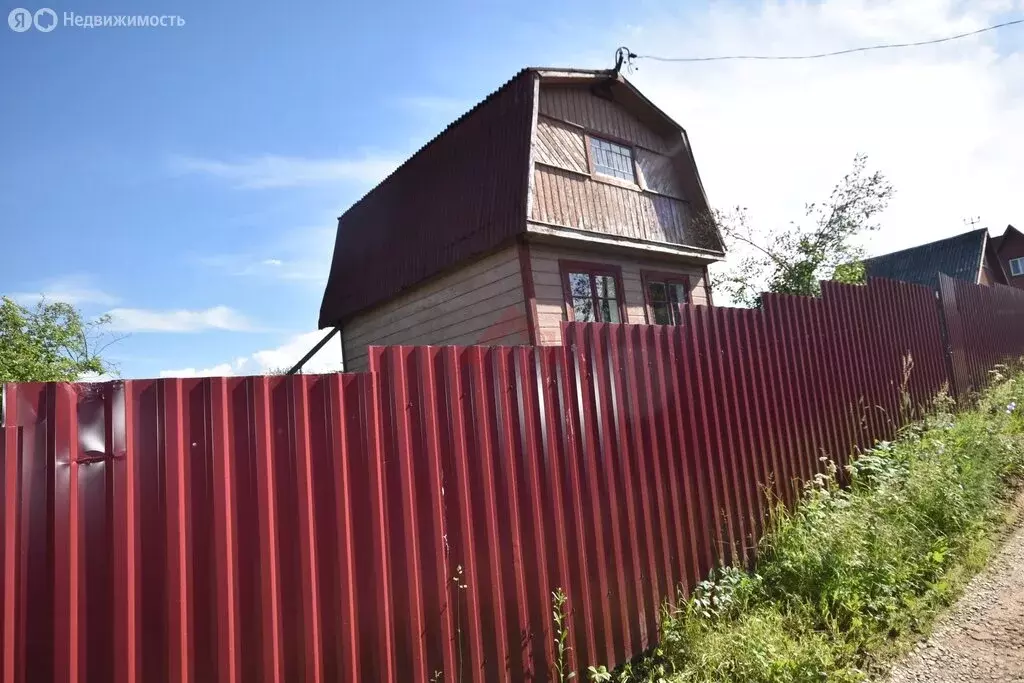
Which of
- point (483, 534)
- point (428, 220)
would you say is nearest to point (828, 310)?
point (483, 534)

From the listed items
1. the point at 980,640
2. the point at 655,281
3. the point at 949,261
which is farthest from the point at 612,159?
the point at 949,261

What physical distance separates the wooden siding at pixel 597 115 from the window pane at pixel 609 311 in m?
3.57

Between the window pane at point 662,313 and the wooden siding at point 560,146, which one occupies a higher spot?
the wooden siding at point 560,146

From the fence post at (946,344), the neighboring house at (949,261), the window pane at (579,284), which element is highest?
the neighboring house at (949,261)

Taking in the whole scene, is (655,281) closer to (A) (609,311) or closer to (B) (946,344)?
(A) (609,311)

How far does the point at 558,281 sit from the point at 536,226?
3.58 ft

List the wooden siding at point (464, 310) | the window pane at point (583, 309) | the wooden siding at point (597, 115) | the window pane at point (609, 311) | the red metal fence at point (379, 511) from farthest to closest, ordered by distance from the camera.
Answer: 1. the wooden siding at point (597, 115)
2. the window pane at point (609, 311)
3. the window pane at point (583, 309)
4. the wooden siding at point (464, 310)
5. the red metal fence at point (379, 511)

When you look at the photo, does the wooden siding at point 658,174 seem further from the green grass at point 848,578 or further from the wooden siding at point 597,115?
the green grass at point 848,578

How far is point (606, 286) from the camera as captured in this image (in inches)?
424

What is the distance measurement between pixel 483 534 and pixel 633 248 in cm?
887

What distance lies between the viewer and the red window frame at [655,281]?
1141 cm

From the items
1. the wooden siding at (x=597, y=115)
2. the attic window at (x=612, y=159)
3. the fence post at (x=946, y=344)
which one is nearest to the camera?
the fence post at (x=946, y=344)

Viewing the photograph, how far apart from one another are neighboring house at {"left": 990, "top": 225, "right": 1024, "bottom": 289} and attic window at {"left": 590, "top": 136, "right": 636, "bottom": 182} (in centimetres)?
4402

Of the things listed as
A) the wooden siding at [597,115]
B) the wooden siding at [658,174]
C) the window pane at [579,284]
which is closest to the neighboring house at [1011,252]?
the wooden siding at [658,174]
